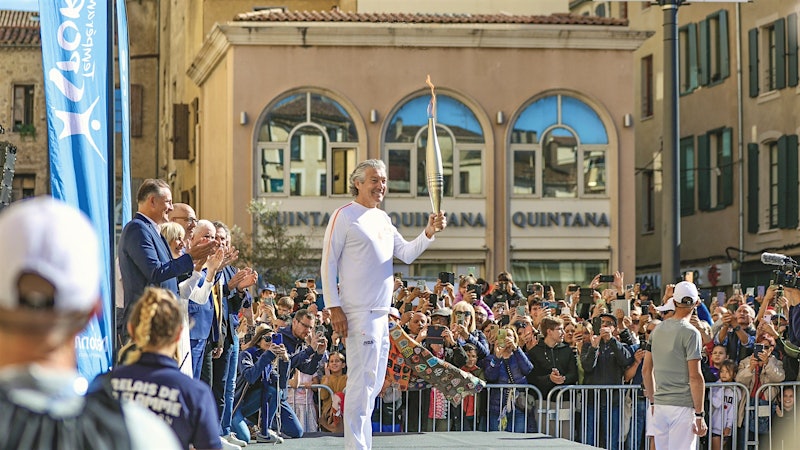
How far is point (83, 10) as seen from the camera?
9.93 meters

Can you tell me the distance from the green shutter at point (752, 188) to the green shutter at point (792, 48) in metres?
2.43

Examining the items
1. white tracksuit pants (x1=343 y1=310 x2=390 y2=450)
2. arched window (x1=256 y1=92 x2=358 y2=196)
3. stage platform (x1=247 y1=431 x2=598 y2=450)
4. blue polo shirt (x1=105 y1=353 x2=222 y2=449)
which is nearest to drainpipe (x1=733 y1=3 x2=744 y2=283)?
arched window (x1=256 y1=92 x2=358 y2=196)

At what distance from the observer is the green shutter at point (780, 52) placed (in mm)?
37281

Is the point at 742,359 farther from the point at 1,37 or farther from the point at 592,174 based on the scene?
the point at 1,37

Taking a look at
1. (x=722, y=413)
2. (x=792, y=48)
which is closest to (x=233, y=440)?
(x=722, y=413)

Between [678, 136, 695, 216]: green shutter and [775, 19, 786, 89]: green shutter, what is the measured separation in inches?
201

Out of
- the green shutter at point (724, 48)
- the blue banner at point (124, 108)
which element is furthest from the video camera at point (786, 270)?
the green shutter at point (724, 48)

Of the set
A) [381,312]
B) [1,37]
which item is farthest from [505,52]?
[381,312]

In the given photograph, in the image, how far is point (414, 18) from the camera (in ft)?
124

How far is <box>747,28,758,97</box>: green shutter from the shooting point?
38750mm

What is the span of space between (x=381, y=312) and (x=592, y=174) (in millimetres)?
28521

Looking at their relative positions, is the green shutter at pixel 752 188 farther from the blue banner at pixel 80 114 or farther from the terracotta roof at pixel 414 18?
the blue banner at pixel 80 114

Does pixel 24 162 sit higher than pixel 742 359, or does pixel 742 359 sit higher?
pixel 24 162

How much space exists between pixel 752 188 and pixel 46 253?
3723 centimetres
